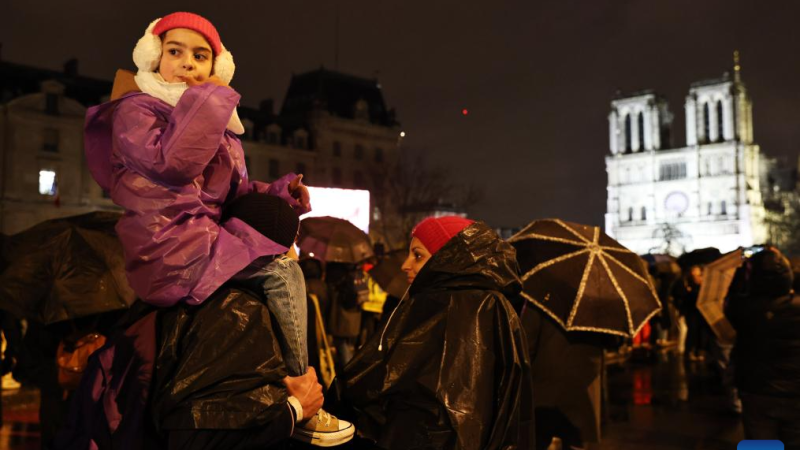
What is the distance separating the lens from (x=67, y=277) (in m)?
4.32

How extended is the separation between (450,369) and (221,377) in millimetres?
1070

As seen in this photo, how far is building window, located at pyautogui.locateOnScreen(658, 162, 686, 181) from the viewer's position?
10794cm

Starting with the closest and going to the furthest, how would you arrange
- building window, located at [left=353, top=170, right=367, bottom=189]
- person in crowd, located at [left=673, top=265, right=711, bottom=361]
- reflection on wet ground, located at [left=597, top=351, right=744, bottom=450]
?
1. reflection on wet ground, located at [left=597, top=351, right=744, bottom=450]
2. person in crowd, located at [left=673, top=265, right=711, bottom=361]
3. building window, located at [left=353, top=170, right=367, bottom=189]

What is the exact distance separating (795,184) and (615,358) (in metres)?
119

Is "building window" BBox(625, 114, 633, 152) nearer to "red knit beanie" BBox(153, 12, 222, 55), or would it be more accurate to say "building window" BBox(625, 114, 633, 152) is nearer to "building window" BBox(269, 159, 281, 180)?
"building window" BBox(269, 159, 281, 180)

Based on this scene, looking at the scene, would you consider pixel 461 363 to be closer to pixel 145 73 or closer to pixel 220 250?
pixel 220 250

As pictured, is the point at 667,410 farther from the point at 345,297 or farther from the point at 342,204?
the point at 342,204

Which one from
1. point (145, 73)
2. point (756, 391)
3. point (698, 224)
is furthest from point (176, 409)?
point (698, 224)

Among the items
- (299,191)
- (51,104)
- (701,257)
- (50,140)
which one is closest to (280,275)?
(299,191)

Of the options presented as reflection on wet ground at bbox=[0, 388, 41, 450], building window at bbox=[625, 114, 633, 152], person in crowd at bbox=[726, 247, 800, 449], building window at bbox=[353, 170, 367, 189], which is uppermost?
building window at bbox=[625, 114, 633, 152]

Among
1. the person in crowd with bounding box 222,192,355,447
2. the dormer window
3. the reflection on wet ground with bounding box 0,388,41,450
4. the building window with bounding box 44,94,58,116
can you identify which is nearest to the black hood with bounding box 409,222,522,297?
the person in crowd with bounding box 222,192,355,447

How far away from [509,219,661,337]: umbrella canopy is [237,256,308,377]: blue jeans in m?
3.39

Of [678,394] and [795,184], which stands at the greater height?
[795,184]

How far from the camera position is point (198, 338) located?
91.5 inches
